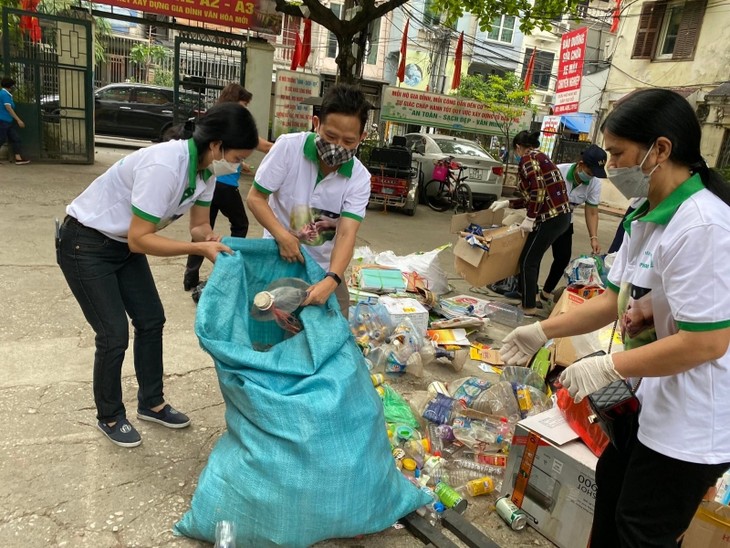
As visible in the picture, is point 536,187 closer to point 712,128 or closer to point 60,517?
point 60,517

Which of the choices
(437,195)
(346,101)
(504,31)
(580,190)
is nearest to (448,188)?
(437,195)

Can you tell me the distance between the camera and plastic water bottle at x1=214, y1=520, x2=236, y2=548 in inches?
60.2

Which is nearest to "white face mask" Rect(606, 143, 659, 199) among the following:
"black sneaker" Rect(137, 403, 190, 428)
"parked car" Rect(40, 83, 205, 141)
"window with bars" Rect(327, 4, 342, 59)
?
"black sneaker" Rect(137, 403, 190, 428)

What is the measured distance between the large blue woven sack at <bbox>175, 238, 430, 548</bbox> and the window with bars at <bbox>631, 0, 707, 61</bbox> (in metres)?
14.4

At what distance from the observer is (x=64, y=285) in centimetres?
406

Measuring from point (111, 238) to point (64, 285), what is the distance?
7.79 ft

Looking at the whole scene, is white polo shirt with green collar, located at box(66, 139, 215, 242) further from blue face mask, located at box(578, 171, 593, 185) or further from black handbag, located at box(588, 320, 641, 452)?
blue face mask, located at box(578, 171, 593, 185)

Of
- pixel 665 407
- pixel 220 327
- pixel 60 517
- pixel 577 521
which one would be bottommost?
pixel 60 517

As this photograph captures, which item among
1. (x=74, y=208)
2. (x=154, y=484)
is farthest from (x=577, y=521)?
(x=74, y=208)

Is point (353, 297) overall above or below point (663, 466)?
below

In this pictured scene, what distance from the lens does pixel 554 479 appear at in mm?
2033

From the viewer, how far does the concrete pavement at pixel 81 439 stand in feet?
6.27

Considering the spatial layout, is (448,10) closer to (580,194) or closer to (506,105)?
(580,194)

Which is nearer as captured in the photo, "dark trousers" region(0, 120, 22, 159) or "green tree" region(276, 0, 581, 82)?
"green tree" region(276, 0, 581, 82)
